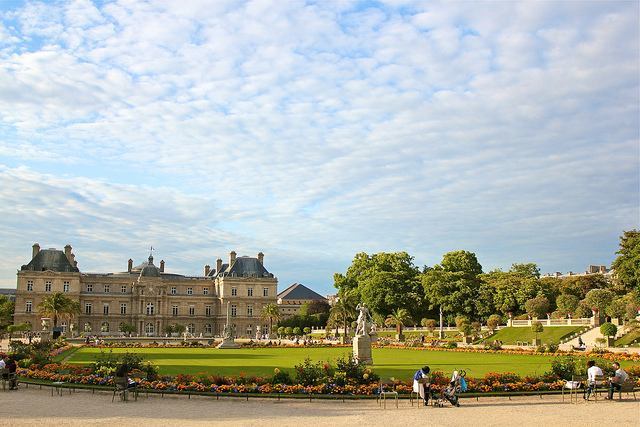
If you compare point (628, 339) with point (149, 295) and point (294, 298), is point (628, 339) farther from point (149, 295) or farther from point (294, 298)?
point (294, 298)

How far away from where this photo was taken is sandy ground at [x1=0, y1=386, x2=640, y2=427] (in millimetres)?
15227

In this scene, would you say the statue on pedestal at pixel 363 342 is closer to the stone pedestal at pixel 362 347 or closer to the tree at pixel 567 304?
the stone pedestal at pixel 362 347

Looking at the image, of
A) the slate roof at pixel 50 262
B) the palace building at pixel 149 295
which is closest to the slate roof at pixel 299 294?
the palace building at pixel 149 295

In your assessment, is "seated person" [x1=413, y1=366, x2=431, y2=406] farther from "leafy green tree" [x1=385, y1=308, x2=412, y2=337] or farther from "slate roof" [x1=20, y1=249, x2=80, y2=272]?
"slate roof" [x1=20, y1=249, x2=80, y2=272]

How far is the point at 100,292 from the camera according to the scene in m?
98.8

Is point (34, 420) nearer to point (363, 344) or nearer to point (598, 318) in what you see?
point (363, 344)

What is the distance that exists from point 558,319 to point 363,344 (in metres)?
34.9

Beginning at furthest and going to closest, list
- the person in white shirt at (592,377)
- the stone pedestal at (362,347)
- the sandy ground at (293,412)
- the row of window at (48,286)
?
1. the row of window at (48,286)
2. the stone pedestal at (362,347)
3. the person in white shirt at (592,377)
4. the sandy ground at (293,412)

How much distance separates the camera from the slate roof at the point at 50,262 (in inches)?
3716

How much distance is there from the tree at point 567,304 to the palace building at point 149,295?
143 feet

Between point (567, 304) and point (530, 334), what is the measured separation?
10.1m

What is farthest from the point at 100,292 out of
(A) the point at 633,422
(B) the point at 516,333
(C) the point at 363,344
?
(A) the point at 633,422

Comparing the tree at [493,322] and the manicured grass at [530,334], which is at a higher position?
the tree at [493,322]

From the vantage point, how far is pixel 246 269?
10550 centimetres
